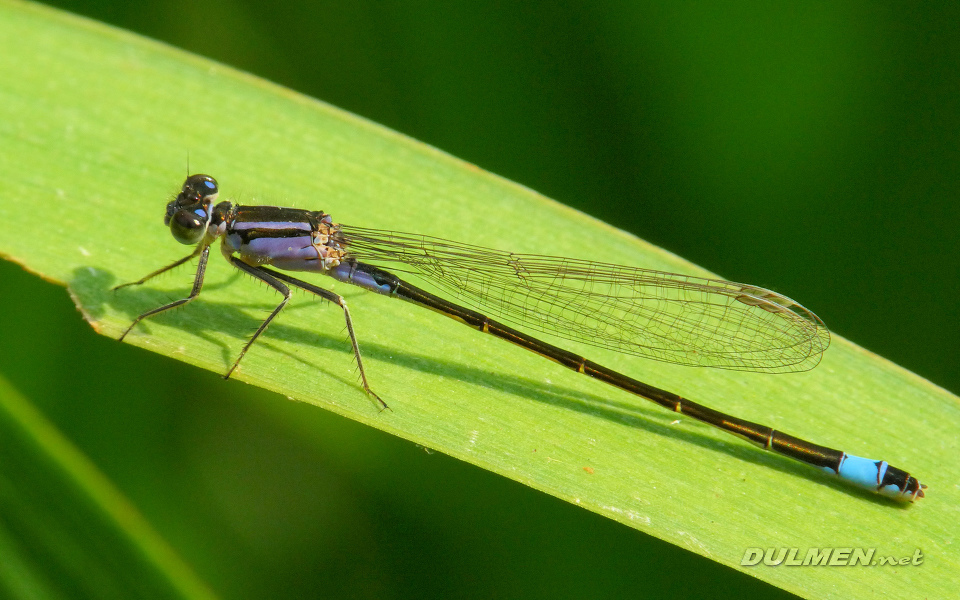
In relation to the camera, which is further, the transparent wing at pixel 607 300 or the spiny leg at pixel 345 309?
the transparent wing at pixel 607 300

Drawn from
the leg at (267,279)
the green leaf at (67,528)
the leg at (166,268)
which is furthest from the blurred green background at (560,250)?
the green leaf at (67,528)

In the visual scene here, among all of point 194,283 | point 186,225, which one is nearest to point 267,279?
point 194,283

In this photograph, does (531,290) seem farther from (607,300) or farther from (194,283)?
(194,283)

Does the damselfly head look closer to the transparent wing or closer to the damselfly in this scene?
the damselfly

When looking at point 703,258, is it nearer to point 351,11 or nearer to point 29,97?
point 351,11

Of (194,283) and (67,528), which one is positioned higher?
(194,283)

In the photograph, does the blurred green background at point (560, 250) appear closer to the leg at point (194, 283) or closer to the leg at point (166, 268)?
the leg at point (166, 268)
